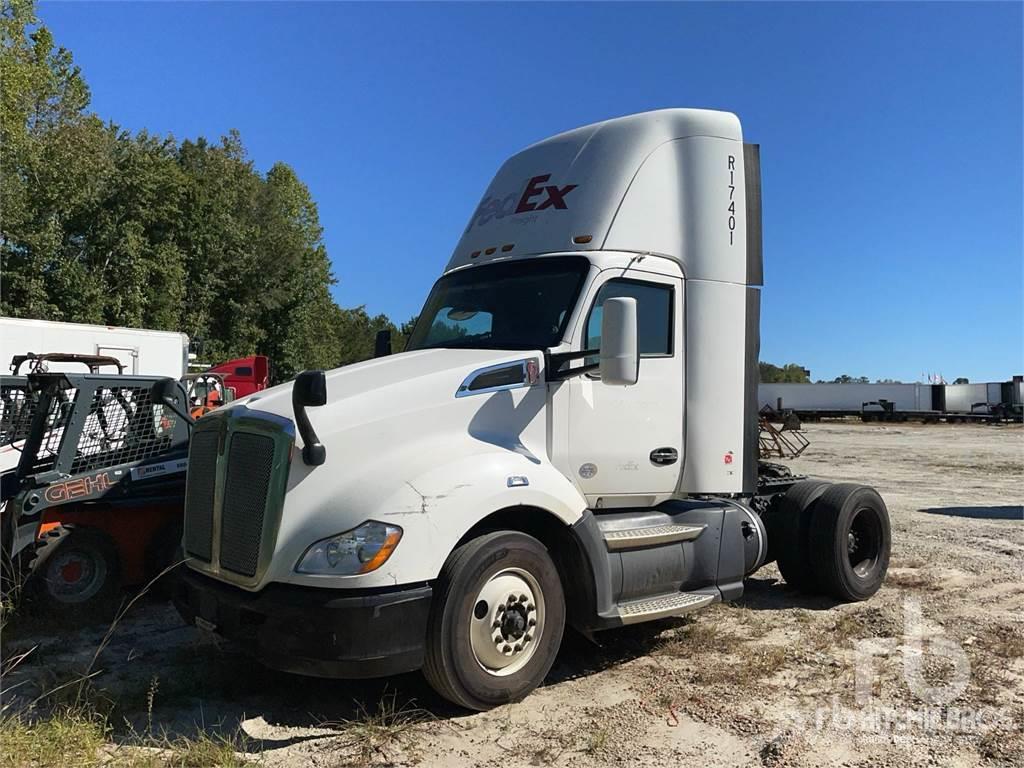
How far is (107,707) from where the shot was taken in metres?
4.31

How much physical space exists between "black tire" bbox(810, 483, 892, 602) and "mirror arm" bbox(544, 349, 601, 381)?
3062 mm

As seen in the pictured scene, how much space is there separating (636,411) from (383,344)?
2.57m

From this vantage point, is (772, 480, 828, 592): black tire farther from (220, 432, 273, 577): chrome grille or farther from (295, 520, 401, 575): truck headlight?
(220, 432, 273, 577): chrome grille

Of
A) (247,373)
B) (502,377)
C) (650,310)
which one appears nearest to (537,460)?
(502,377)

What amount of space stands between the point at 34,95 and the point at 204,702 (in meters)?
29.2

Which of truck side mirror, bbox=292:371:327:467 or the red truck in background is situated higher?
the red truck in background

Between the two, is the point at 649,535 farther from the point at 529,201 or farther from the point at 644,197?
the point at 529,201

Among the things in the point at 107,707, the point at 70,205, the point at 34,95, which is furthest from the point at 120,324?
the point at 107,707

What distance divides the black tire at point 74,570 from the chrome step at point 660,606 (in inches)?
177

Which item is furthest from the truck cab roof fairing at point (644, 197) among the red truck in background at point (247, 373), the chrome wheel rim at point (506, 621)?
the red truck in background at point (247, 373)

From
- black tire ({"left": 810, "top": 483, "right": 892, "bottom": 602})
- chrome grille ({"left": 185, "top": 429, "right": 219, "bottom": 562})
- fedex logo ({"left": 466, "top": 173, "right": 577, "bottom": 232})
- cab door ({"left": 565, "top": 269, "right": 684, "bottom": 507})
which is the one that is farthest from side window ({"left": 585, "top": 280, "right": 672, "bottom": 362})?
chrome grille ({"left": 185, "top": 429, "right": 219, "bottom": 562})

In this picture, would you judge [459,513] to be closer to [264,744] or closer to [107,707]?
[264,744]

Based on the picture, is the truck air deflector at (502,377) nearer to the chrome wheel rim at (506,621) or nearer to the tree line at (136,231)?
the chrome wheel rim at (506,621)

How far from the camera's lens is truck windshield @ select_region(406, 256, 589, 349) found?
514 centimetres
